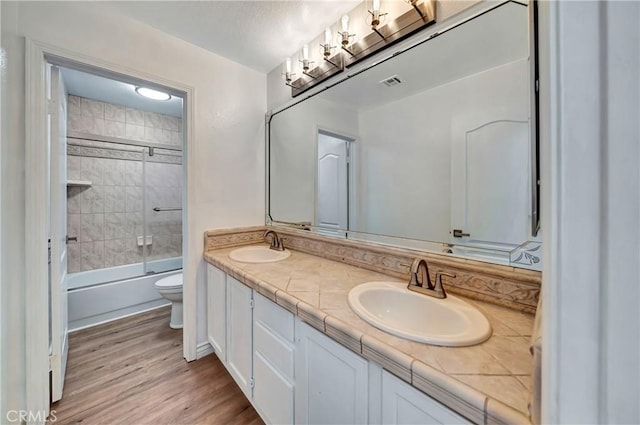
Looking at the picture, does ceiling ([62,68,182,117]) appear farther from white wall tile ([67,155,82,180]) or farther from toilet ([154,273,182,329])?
toilet ([154,273,182,329])

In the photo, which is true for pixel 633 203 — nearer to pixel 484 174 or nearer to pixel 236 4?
pixel 484 174

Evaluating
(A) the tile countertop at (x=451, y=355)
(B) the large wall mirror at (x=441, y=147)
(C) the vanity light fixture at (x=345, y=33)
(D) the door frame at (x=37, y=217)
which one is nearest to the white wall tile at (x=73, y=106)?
(D) the door frame at (x=37, y=217)

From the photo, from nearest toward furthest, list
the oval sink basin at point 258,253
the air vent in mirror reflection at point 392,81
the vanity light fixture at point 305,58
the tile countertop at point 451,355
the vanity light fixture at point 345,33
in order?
the tile countertop at point 451,355 < the air vent in mirror reflection at point 392,81 < the vanity light fixture at point 345,33 < the vanity light fixture at point 305,58 < the oval sink basin at point 258,253

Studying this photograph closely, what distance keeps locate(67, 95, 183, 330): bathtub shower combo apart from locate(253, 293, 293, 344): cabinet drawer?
1.44m

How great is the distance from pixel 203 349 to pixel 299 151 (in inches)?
68.1

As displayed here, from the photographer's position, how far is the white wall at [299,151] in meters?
1.68

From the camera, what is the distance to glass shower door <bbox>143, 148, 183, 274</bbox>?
3129 mm

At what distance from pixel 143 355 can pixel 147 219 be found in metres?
1.84

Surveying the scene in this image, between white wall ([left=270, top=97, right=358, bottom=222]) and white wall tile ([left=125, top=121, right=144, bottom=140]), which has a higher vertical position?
white wall tile ([left=125, top=121, right=144, bottom=140])

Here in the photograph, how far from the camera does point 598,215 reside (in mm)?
291

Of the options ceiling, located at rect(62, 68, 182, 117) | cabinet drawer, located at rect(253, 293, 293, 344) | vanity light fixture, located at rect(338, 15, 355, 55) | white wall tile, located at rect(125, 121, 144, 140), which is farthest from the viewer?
white wall tile, located at rect(125, 121, 144, 140)

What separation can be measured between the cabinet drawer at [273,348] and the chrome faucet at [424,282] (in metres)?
0.60

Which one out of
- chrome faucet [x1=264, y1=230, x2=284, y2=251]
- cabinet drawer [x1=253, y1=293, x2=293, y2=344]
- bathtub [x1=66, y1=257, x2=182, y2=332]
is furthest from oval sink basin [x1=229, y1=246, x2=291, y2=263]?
bathtub [x1=66, y1=257, x2=182, y2=332]

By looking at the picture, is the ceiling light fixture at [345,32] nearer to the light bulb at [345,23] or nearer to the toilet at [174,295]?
the light bulb at [345,23]
